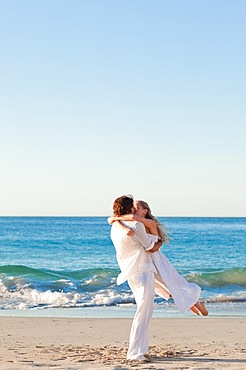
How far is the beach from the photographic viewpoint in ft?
22.8

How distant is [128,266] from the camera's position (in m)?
7.19

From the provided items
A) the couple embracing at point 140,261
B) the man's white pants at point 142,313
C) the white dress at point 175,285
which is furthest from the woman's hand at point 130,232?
the man's white pants at point 142,313

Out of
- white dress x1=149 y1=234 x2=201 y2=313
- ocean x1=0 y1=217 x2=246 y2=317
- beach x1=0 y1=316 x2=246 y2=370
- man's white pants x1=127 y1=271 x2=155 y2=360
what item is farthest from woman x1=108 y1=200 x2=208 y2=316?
beach x1=0 y1=316 x2=246 y2=370

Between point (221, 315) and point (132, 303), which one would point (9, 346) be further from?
point (132, 303)

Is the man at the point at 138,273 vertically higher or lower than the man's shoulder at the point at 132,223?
lower

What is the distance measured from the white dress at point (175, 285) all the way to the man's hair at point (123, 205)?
17.6 inches

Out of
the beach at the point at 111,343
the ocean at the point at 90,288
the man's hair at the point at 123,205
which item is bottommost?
the ocean at the point at 90,288

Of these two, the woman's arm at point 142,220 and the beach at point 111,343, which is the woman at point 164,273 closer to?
the woman's arm at point 142,220

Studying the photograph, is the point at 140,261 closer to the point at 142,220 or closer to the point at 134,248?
the point at 134,248

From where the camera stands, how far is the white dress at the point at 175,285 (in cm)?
725

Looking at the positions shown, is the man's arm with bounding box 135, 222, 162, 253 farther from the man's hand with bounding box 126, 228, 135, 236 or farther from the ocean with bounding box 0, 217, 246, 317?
the ocean with bounding box 0, 217, 246, 317

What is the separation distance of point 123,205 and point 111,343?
259 centimetres

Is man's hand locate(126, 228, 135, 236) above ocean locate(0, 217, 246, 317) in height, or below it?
above

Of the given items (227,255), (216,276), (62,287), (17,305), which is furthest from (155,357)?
(227,255)
